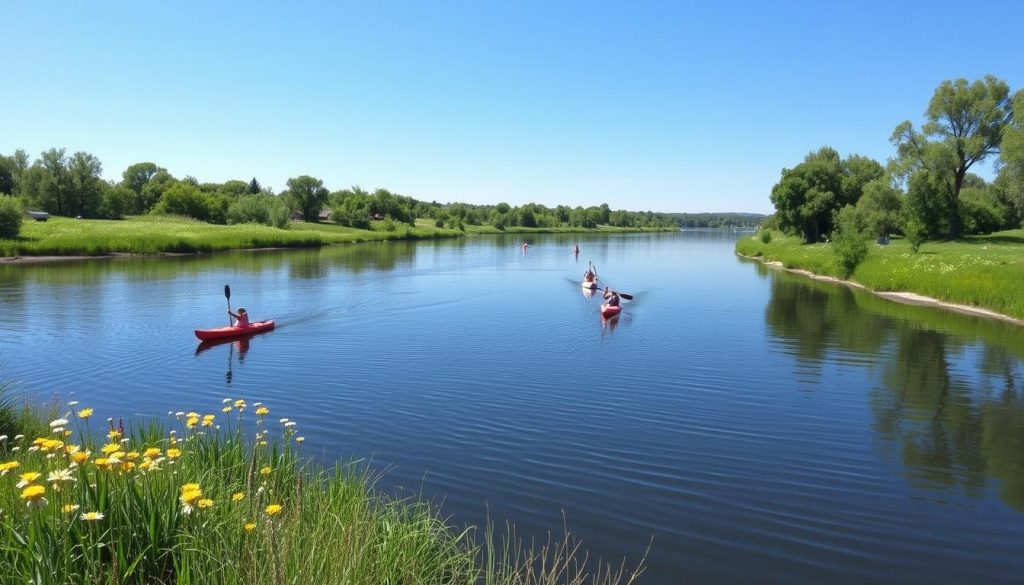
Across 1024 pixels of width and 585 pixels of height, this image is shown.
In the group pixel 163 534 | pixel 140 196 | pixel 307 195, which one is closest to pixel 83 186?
pixel 140 196

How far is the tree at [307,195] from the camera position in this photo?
133 metres

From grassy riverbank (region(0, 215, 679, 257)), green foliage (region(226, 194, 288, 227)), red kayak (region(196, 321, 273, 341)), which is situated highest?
green foliage (region(226, 194, 288, 227))

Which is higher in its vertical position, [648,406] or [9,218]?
[9,218]

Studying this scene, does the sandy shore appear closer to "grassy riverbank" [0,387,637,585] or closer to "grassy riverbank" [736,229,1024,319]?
"grassy riverbank" [736,229,1024,319]

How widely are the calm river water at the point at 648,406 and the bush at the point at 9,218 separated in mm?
28898

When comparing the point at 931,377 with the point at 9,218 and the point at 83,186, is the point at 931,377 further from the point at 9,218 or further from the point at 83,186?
the point at 83,186

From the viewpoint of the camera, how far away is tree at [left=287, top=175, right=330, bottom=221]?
133 metres

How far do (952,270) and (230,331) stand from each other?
3507 centimetres

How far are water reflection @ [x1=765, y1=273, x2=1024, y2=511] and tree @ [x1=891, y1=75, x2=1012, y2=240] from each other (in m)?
23.9

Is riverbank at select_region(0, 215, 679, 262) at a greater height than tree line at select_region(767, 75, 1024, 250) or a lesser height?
lesser

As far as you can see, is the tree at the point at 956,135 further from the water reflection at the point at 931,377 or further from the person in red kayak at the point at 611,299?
the person in red kayak at the point at 611,299

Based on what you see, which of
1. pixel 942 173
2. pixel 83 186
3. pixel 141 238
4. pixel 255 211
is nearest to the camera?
pixel 942 173

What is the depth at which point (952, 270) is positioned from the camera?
34.6m

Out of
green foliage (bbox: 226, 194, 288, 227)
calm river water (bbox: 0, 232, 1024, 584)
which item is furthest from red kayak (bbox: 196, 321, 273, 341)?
green foliage (bbox: 226, 194, 288, 227)
